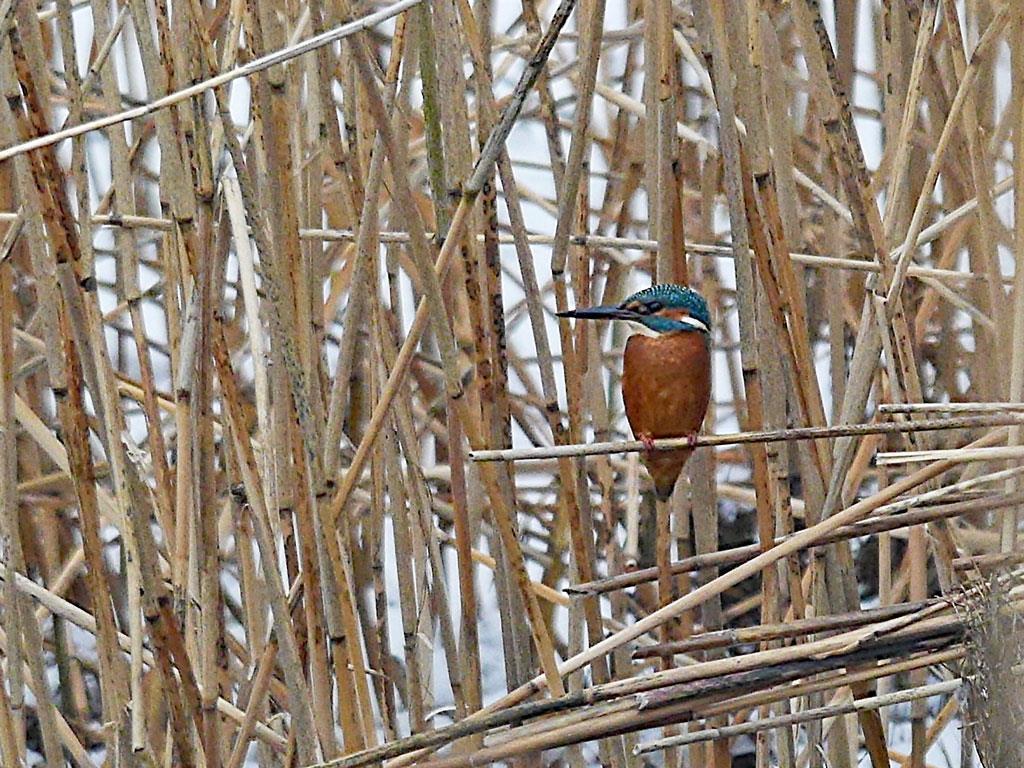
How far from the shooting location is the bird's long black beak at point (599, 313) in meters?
1.48

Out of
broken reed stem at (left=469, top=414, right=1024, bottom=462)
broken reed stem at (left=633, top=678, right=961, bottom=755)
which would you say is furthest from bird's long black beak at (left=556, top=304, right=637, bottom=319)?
broken reed stem at (left=633, top=678, right=961, bottom=755)

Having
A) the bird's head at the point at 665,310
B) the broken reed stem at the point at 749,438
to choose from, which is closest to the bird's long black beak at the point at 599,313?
the bird's head at the point at 665,310

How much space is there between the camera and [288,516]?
155 cm

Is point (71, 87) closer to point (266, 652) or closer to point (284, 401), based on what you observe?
point (284, 401)

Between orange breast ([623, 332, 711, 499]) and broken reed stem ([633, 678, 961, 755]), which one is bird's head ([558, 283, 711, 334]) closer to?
orange breast ([623, 332, 711, 499])

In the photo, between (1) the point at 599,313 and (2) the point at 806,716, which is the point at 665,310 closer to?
(1) the point at 599,313

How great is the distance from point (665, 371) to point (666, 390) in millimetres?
22

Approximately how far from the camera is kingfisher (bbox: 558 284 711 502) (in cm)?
163

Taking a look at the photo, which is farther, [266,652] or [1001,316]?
[1001,316]

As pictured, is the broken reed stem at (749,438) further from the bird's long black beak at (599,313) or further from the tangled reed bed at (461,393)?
the bird's long black beak at (599,313)

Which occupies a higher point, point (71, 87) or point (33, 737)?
point (71, 87)

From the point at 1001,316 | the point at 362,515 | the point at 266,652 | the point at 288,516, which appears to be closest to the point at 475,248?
the point at 288,516

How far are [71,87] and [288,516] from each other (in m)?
0.50

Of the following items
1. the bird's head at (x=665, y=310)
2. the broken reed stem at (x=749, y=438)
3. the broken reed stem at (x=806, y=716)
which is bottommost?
the broken reed stem at (x=806, y=716)
